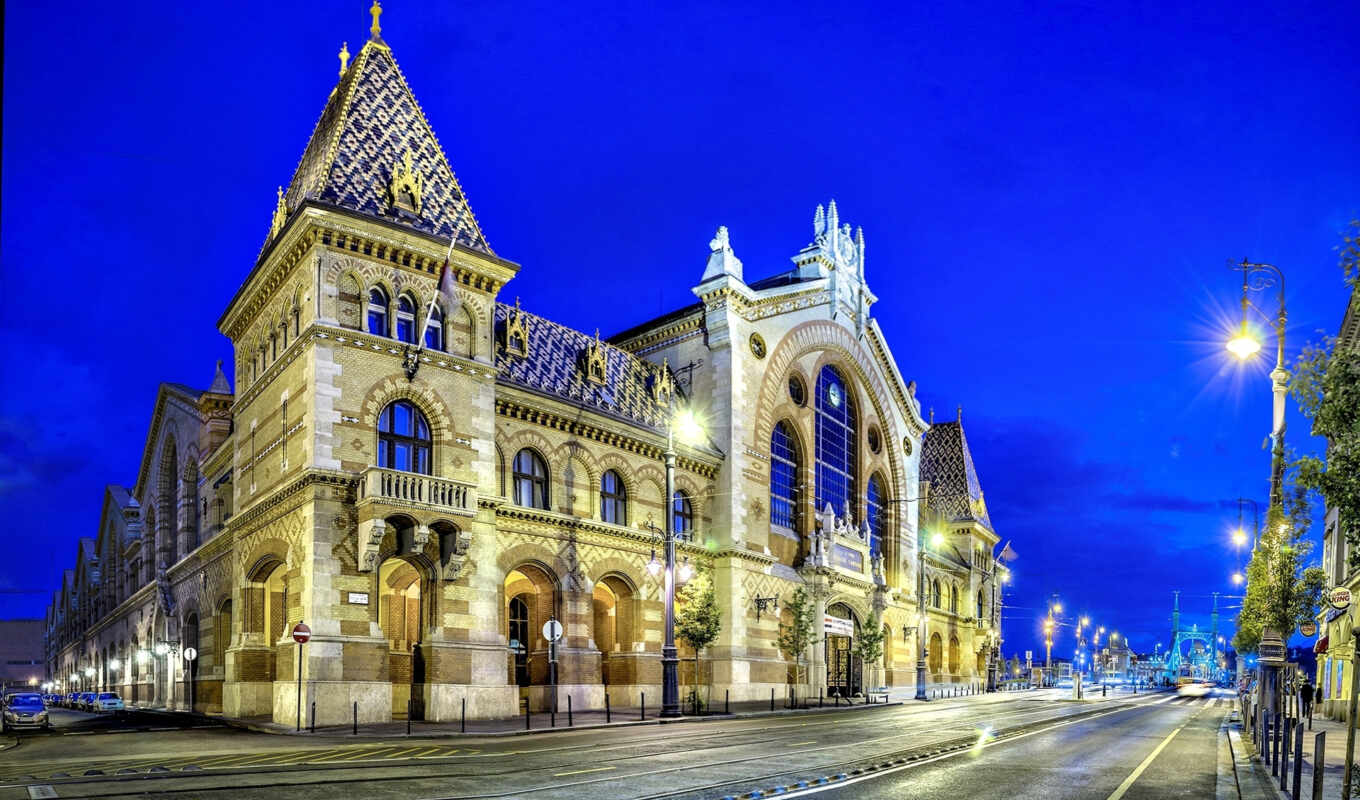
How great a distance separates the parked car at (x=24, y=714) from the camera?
35625 mm

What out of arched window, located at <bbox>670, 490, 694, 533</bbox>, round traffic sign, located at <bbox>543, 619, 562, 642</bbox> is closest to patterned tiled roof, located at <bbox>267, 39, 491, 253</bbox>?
round traffic sign, located at <bbox>543, 619, 562, 642</bbox>

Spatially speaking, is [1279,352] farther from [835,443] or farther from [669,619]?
[835,443]

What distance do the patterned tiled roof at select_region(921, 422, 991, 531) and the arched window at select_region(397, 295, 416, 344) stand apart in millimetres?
58420

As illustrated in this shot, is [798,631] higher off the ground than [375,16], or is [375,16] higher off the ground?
[375,16]

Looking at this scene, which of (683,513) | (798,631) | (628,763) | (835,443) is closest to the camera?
(628,763)

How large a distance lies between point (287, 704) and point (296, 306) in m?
12.1

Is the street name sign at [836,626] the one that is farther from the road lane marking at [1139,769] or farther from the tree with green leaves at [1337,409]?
the tree with green leaves at [1337,409]

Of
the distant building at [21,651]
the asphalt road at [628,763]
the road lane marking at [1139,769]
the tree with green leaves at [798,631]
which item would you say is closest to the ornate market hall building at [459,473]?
the tree with green leaves at [798,631]

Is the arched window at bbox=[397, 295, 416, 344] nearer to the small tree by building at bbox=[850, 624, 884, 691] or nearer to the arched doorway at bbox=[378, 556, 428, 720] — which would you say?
the arched doorway at bbox=[378, 556, 428, 720]

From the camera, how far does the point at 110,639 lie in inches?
2862

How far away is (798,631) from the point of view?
5025cm

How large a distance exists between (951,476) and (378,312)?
210 ft

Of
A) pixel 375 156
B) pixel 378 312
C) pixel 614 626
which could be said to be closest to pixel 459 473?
pixel 378 312

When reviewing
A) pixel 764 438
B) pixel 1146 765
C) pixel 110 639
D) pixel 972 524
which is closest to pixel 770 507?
pixel 764 438
